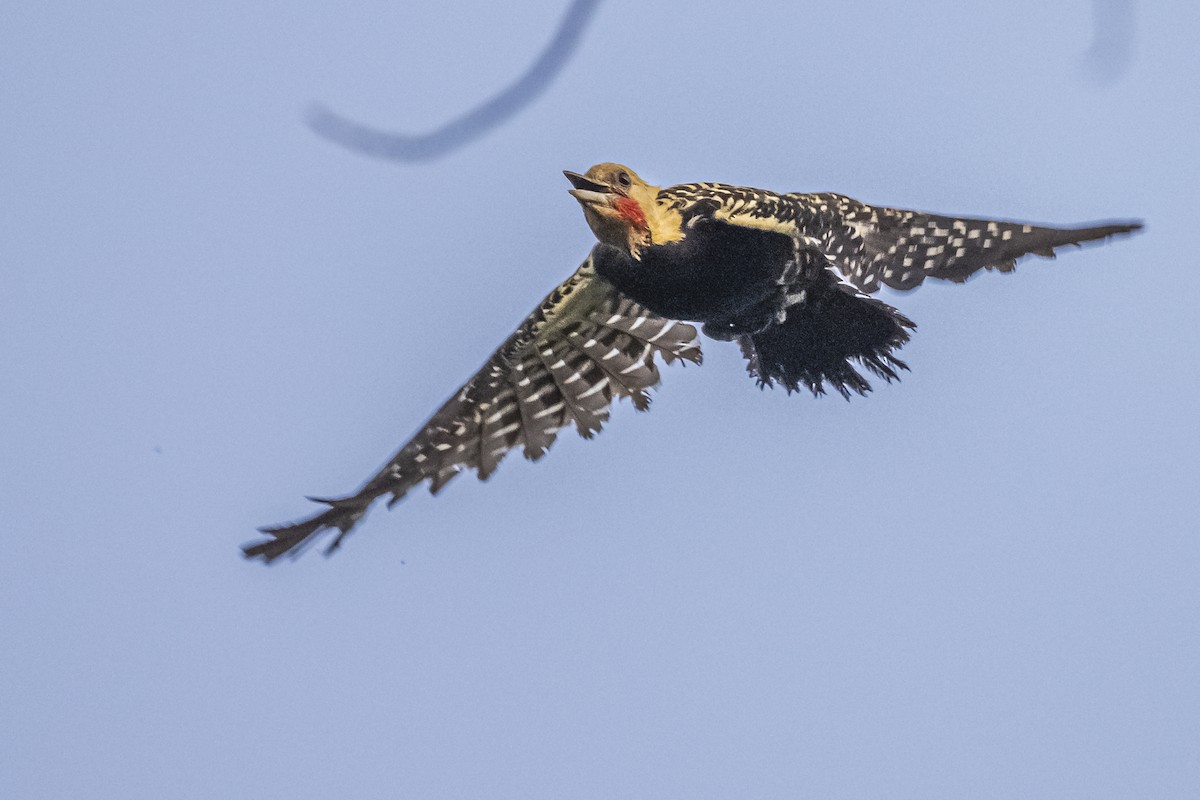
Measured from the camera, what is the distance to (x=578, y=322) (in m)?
9.46

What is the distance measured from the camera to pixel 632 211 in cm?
816

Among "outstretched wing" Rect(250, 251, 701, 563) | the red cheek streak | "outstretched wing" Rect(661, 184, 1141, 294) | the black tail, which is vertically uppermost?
"outstretched wing" Rect(661, 184, 1141, 294)

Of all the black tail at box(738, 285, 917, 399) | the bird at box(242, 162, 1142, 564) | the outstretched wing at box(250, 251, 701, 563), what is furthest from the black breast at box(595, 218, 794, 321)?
the outstretched wing at box(250, 251, 701, 563)

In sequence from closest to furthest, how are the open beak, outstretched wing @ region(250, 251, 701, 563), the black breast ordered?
1. the open beak
2. the black breast
3. outstretched wing @ region(250, 251, 701, 563)

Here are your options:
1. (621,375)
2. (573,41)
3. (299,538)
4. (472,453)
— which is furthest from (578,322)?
(573,41)

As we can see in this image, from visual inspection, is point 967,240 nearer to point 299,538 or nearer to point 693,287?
point 693,287

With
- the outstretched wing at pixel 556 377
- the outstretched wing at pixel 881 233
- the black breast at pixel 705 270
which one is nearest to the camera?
the black breast at pixel 705 270

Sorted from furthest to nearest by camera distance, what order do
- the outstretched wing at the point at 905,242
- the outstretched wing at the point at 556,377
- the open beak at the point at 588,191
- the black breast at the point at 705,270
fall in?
1. the outstretched wing at the point at 556,377
2. the outstretched wing at the point at 905,242
3. the black breast at the point at 705,270
4. the open beak at the point at 588,191

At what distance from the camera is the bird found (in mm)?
8367

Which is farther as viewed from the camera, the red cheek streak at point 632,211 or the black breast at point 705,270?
the black breast at point 705,270

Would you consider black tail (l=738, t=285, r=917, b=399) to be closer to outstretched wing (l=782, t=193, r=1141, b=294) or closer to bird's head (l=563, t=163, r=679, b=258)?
outstretched wing (l=782, t=193, r=1141, b=294)

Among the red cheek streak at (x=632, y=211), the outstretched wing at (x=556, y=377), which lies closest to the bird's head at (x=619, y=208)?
the red cheek streak at (x=632, y=211)

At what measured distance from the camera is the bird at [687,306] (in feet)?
27.5

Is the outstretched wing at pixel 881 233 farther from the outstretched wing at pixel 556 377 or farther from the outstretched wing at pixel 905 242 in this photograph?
the outstretched wing at pixel 556 377
